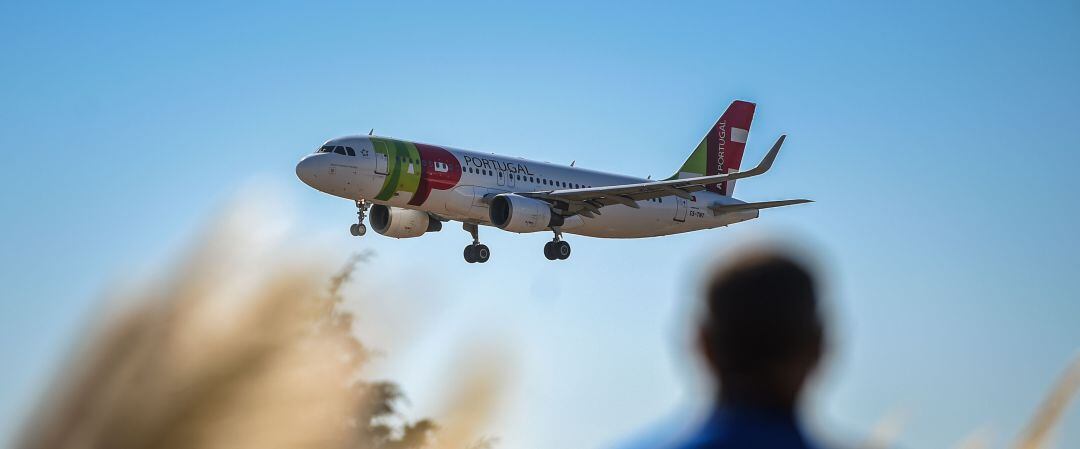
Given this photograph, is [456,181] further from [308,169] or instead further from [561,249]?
[561,249]

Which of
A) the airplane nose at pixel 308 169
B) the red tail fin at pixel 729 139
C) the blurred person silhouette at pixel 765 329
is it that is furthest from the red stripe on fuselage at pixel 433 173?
the blurred person silhouette at pixel 765 329

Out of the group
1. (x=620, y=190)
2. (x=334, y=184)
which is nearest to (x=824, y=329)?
(x=334, y=184)

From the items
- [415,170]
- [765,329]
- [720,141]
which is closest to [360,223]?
[415,170]

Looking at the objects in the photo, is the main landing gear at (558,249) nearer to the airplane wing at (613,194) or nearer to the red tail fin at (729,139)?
the airplane wing at (613,194)

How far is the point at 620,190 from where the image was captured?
43656mm

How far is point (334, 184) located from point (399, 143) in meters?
2.40

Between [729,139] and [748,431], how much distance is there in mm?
54373

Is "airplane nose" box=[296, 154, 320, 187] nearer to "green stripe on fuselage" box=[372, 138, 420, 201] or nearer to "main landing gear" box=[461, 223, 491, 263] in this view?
"green stripe on fuselage" box=[372, 138, 420, 201]

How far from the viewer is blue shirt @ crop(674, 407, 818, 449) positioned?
9.91ft

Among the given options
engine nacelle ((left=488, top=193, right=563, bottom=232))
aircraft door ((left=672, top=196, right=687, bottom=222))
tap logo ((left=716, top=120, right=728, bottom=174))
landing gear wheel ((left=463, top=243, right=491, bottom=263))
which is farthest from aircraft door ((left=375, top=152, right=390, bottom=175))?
tap logo ((left=716, top=120, right=728, bottom=174))

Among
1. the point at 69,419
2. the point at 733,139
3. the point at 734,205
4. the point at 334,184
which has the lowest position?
the point at 69,419

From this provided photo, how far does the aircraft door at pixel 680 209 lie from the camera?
161 ft

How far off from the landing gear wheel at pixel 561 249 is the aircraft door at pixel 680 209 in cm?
491

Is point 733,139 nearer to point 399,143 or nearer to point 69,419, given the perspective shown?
point 399,143
